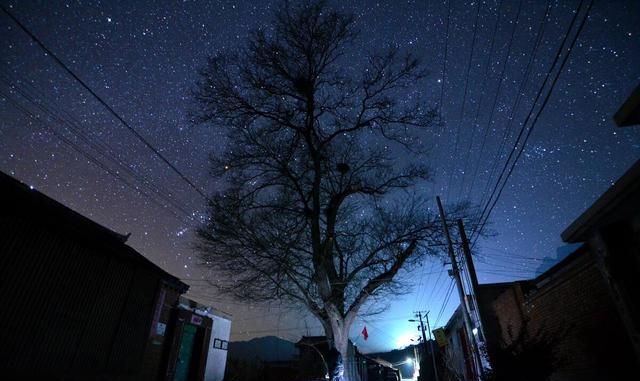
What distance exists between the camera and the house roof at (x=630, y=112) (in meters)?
4.16

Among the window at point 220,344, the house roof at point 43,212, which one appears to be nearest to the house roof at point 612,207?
the house roof at point 43,212

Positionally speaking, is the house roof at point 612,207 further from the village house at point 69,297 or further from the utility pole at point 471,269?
the village house at point 69,297

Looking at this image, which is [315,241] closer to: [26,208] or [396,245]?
[396,245]

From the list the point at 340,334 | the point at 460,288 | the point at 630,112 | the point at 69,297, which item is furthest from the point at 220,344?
the point at 630,112

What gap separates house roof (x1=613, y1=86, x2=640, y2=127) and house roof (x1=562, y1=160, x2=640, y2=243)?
2.28 ft

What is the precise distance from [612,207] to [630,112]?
1.47m

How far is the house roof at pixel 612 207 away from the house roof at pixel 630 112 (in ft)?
2.28

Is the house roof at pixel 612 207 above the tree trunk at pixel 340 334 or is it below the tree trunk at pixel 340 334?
above

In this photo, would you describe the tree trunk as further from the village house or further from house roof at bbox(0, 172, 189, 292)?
house roof at bbox(0, 172, 189, 292)

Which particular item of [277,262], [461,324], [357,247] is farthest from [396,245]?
[461,324]

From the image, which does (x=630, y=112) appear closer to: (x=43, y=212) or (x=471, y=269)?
(x=471, y=269)

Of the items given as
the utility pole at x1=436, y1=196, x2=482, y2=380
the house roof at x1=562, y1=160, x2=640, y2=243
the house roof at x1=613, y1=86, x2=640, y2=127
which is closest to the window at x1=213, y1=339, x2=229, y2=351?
the utility pole at x1=436, y1=196, x2=482, y2=380

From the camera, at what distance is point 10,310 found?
6336 mm

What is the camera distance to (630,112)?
4.30m
